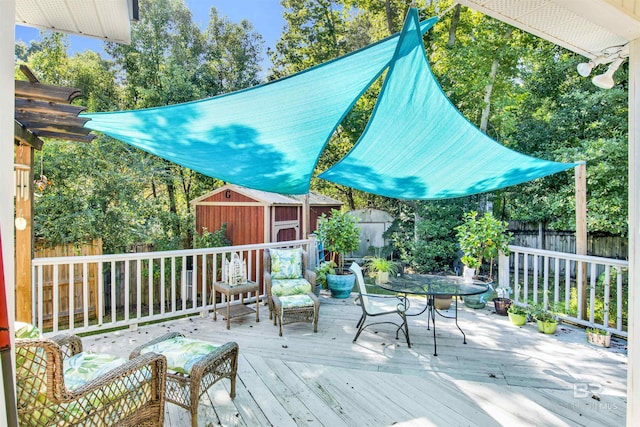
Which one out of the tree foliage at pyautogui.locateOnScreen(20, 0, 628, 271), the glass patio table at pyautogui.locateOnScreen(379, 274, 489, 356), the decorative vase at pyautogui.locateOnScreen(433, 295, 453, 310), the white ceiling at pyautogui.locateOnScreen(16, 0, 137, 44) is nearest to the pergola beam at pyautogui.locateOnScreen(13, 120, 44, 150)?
the white ceiling at pyautogui.locateOnScreen(16, 0, 137, 44)

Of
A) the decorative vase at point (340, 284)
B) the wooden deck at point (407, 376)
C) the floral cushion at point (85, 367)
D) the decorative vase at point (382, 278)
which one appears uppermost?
the decorative vase at point (382, 278)

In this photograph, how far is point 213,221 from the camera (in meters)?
8.99

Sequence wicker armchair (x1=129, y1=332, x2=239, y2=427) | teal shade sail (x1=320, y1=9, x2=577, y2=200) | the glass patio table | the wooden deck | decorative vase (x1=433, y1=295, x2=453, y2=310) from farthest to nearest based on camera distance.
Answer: decorative vase (x1=433, y1=295, x2=453, y2=310)
the glass patio table
teal shade sail (x1=320, y1=9, x2=577, y2=200)
the wooden deck
wicker armchair (x1=129, y1=332, x2=239, y2=427)

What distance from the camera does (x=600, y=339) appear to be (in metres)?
3.79

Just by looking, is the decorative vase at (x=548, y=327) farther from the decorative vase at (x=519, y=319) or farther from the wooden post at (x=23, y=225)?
the wooden post at (x=23, y=225)

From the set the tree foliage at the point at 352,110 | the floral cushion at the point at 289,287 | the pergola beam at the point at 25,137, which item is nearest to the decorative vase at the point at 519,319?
the floral cushion at the point at 289,287

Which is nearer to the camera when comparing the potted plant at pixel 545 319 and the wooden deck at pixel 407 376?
the wooden deck at pixel 407 376

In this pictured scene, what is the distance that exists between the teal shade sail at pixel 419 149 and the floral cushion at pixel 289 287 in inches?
60.6

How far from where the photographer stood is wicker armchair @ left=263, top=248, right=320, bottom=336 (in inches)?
165

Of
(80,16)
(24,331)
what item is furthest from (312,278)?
(80,16)

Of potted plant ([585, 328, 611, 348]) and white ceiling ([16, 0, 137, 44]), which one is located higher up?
Result: white ceiling ([16, 0, 137, 44])

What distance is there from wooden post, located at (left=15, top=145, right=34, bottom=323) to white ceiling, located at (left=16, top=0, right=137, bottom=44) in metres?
1.48

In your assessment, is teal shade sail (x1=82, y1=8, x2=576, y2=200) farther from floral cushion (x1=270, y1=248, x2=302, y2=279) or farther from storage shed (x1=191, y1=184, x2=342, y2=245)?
storage shed (x1=191, y1=184, x2=342, y2=245)

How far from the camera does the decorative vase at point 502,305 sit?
16.0ft
